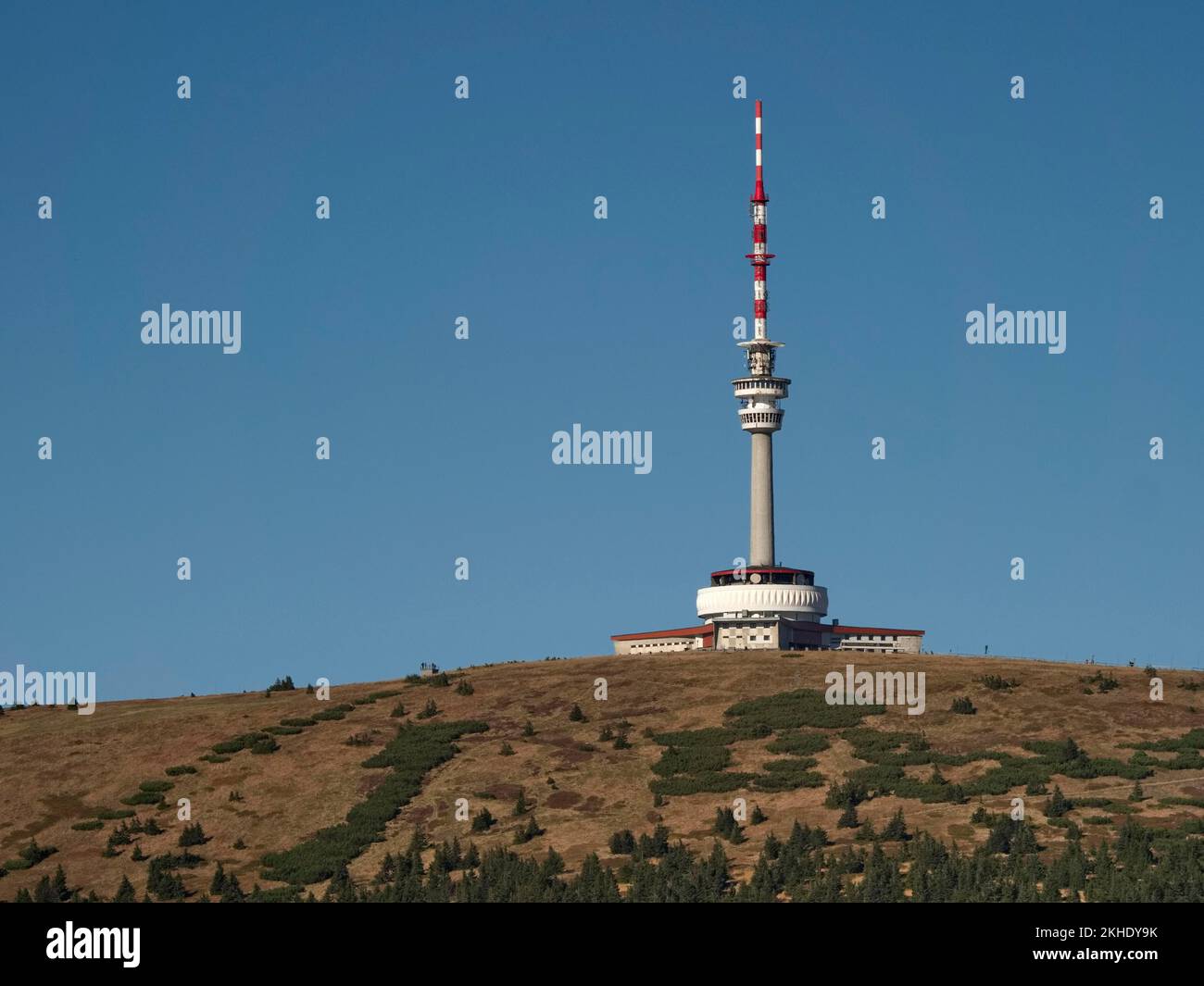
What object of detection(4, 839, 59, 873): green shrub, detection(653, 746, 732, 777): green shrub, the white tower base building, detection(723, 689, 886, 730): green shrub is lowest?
detection(4, 839, 59, 873): green shrub

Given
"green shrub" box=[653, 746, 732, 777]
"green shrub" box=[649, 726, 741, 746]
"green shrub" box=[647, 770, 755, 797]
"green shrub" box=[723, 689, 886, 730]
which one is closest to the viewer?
"green shrub" box=[647, 770, 755, 797]

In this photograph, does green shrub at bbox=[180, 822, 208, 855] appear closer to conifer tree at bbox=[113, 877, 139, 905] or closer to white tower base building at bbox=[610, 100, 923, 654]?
conifer tree at bbox=[113, 877, 139, 905]

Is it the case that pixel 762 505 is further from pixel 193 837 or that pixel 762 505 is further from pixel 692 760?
pixel 193 837

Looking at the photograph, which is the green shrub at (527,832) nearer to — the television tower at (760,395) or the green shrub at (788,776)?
the green shrub at (788,776)

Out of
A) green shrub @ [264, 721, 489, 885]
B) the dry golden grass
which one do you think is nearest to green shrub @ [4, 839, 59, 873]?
the dry golden grass

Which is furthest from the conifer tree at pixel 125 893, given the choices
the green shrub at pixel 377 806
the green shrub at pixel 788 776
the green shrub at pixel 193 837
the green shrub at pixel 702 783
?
the green shrub at pixel 788 776

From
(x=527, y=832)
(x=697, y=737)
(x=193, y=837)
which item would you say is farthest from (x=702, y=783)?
(x=193, y=837)
